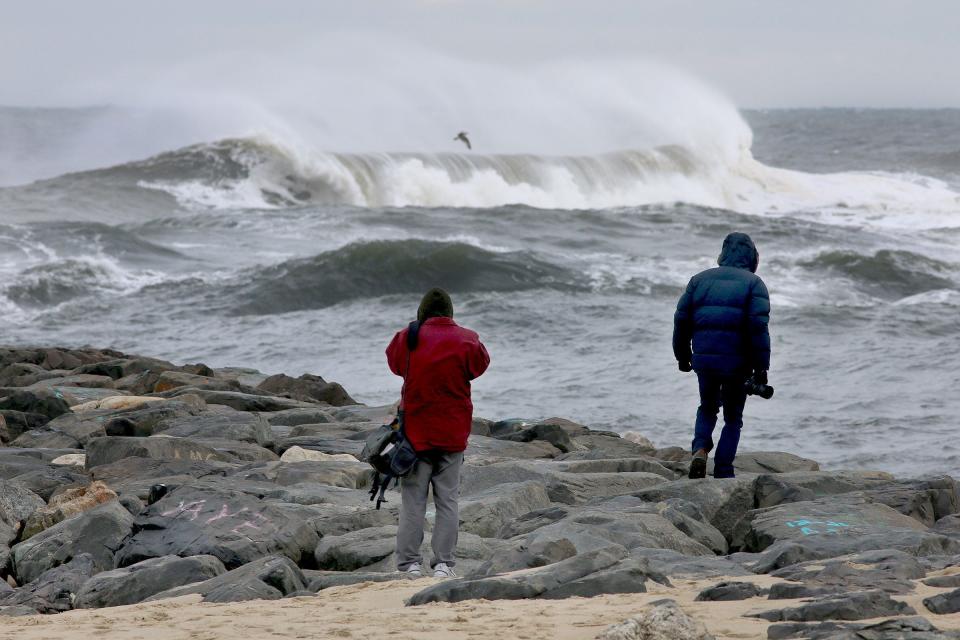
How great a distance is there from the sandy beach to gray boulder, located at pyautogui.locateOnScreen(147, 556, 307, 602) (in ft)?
0.31

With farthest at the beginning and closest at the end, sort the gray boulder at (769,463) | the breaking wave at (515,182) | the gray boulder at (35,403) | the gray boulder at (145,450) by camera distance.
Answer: the breaking wave at (515,182)
the gray boulder at (35,403)
the gray boulder at (769,463)
the gray boulder at (145,450)

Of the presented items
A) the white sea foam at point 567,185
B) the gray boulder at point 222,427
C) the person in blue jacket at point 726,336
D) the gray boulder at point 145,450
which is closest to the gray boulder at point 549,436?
the gray boulder at point 222,427

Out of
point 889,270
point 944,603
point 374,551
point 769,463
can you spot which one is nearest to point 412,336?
point 374,551

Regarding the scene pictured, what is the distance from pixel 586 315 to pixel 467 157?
20281 mm

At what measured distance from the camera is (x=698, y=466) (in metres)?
7.28

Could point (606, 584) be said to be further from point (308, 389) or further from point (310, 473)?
point (308, 389)

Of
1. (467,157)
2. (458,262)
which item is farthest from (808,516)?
(467,157)

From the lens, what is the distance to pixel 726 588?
4684 mm

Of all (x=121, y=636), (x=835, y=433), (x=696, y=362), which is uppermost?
(x=696, y=362)

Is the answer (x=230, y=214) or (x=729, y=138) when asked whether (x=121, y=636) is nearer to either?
(x=230, y=214)

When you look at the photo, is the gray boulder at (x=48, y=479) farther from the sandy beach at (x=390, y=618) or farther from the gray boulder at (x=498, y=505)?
the sandy beach at (x=390, y=618)

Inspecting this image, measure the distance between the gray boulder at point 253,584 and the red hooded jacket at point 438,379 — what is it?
747 millimetres

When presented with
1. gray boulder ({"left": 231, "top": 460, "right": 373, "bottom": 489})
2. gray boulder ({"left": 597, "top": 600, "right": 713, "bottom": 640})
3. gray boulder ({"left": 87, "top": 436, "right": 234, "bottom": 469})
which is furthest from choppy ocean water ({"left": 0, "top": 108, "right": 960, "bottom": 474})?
gray boulder ({"left": 597, "top": 600, "right": 713, "bottom": 640})

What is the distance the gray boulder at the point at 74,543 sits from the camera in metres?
5.88
